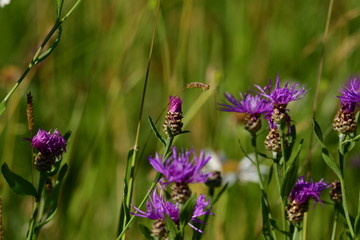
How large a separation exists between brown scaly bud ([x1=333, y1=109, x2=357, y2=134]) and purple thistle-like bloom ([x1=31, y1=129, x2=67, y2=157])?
36cm

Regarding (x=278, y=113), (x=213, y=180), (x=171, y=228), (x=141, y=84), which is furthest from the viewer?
(x=141, y=84)

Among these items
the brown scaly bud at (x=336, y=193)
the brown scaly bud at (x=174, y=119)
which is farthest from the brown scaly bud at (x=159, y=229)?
the brown scaly bud at (x=336, y=193)

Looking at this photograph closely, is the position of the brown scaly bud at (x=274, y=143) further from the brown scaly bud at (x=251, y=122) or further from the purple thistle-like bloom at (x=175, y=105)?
the purple thistle-like bloom at (x=175, y=105)

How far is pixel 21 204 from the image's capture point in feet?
5.34

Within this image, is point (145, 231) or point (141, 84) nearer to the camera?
point (145, 231)

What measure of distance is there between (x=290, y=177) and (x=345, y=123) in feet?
0.33

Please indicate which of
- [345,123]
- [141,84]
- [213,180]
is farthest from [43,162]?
[141,84]

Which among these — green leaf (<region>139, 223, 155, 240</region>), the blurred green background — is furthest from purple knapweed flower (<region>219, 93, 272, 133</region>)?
the blurred green background

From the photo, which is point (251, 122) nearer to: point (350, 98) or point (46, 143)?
point (350, 98)

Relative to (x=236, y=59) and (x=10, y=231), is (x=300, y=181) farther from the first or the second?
(x=236, y=59)

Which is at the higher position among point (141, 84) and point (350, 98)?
point (141, 84)

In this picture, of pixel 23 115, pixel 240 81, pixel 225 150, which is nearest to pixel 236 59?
pixel 240 81

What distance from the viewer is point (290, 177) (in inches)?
30.6

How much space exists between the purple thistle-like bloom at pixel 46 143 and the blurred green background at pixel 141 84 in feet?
1.61
